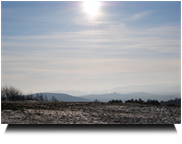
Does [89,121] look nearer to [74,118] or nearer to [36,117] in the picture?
[74,118]
